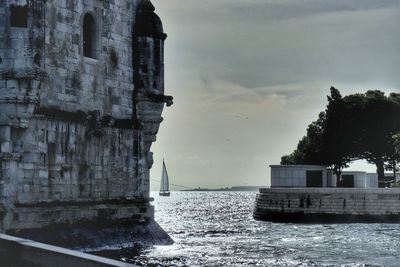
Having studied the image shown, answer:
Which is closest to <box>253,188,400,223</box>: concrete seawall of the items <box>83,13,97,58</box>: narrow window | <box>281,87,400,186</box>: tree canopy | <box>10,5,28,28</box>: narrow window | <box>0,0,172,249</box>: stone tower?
<box>281,87,400,186</box>: tree canopy

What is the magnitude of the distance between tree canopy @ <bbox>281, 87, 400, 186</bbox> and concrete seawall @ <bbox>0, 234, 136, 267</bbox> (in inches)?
2745

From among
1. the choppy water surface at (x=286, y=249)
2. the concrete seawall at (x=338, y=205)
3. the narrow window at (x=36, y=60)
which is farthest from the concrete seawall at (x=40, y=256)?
the concrete seawall at (x=338, y=205)

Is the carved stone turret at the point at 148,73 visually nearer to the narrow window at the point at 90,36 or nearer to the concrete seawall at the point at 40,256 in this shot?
the narrow window at the point at 90,36

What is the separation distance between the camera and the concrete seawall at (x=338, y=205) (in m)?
59.0

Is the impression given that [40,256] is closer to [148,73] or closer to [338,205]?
[148,73]

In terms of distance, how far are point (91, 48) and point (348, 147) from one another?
5693cm

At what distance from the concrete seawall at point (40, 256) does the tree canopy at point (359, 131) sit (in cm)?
6973

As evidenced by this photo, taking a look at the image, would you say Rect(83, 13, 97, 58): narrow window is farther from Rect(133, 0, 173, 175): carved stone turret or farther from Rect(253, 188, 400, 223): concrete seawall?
Rect(253, 188, 400, 223): concrete seawall

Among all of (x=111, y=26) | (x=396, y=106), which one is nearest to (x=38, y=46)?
(x=111, y=26)

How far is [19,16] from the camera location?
1013 inches

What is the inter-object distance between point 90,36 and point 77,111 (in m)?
3.60

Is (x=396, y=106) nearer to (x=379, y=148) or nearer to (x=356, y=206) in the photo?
(x=379, y=148)

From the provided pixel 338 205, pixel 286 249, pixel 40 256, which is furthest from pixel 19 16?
pixel 338 205

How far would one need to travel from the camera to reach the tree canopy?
83.2 meters
